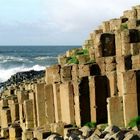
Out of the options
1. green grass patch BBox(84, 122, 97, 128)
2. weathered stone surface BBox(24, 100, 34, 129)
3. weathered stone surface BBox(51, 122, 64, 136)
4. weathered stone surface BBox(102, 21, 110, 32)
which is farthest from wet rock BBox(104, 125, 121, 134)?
weathered stone surface BBox(102, 21, 110, 32)

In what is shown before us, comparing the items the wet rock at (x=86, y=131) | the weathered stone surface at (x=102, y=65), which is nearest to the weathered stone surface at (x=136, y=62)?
the weathered stone surface at (x=102, y=65)

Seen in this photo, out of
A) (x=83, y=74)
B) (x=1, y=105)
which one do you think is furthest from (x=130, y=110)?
(x=1, y=105)

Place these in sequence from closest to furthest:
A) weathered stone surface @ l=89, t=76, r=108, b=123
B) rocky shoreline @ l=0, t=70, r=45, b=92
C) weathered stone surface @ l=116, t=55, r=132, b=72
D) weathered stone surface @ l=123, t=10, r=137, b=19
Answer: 1. weathered stone surface @ l=116, t=55, r=132, b=72
2. weathered stone surface @ l=89, t=76, r=108, b=123
3. weathered stone surface @ l=123, t=10, r=137, b=19
4. rocky shoreline @ l=0, t=70, r=45, b=92

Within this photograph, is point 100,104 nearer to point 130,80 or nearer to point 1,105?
point 130,80

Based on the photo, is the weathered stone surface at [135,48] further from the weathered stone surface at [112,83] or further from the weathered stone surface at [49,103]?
the weathered stone surface at [49,103]

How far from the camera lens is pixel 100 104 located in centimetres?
1892

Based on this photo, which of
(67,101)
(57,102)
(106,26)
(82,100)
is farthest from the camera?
(106,26)

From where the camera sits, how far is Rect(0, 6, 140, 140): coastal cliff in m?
17.5

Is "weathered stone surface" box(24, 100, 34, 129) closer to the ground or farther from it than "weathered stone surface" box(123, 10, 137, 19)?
closer to the ground

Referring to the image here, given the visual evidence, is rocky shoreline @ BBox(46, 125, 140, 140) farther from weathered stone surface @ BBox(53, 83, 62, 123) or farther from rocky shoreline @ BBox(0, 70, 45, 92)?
rocky shoreline @ BBox(0, 70, 45, 92)

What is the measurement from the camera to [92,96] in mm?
18906

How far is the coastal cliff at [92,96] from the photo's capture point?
1752 centimetres

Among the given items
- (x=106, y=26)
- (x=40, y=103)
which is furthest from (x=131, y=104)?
(x=106, y=26)

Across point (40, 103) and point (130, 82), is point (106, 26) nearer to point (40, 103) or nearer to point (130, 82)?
point (40, 103)
